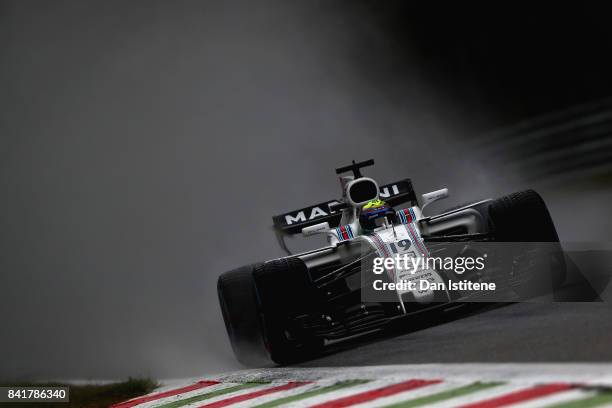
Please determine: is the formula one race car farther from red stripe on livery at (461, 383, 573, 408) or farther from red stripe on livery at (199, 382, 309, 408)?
red stripe on livery at (461, 383, 573, 408)

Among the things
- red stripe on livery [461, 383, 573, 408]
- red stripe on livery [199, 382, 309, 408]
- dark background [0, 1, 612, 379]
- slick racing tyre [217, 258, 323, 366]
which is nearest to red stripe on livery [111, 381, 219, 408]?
slick racing tyre [217, 258, 323, 366]

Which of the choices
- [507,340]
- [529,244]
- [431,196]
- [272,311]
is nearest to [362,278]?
[272,311]

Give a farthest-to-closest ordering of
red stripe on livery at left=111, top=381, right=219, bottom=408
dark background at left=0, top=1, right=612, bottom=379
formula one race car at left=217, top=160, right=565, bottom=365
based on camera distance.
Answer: dark background at left=0, top=1, right=612, bottom=379, formula one race car at left=217, top=160, right=565, bottom=365, red stripe on livery at left=111, top=381, right=219, bottom=408

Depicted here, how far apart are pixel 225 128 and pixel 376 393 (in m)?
14.4

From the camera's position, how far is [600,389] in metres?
4.53

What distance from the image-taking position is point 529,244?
8750 millimetres

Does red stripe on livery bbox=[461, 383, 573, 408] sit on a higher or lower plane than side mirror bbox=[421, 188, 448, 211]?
lower

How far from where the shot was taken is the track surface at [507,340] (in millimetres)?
5816

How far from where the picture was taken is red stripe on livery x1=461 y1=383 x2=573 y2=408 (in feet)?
15.5

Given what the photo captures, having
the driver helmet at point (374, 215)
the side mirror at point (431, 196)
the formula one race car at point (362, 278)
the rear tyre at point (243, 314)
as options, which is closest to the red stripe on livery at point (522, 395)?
the formula one race car at point (362, 278)

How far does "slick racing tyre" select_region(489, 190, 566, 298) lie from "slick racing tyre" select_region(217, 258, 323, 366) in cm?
178

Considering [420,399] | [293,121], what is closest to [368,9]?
[293,121]

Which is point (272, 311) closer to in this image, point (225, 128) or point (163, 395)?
point (163, 395)

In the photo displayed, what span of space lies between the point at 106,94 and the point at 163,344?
25.7 ft
